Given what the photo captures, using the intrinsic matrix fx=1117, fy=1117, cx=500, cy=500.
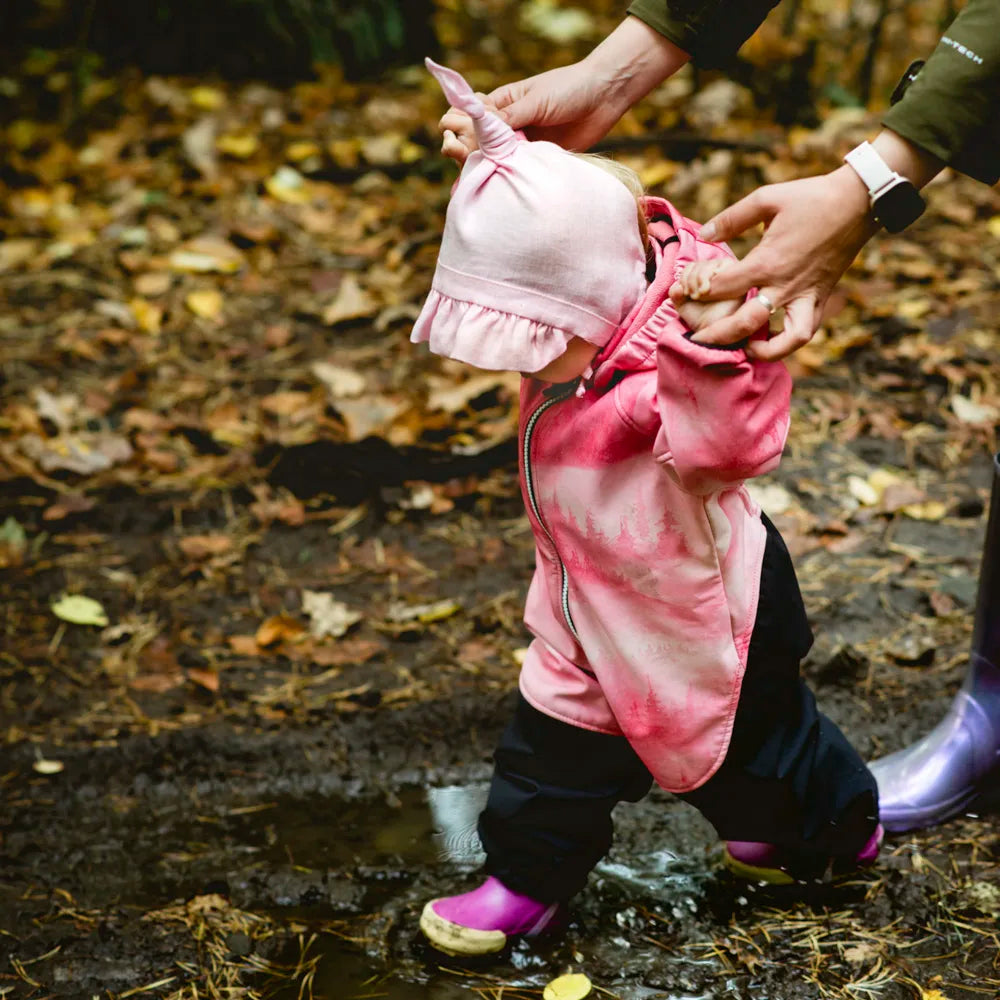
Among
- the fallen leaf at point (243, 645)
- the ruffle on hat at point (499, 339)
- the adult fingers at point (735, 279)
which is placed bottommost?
the fallen leaf at point (243, 645)

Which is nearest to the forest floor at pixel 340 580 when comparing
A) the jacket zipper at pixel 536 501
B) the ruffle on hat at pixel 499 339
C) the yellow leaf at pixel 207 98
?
the yellow leaf at pixel 207 98

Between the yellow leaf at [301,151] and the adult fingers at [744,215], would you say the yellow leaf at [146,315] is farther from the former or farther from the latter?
the adult fingers at [744,215]

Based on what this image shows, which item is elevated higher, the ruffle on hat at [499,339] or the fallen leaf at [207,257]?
the ruffle on hat at [499,339]

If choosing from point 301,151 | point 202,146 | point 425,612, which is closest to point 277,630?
point 425,612

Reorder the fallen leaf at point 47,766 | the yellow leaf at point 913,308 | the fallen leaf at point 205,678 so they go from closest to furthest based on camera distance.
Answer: the fallen leaf at point 47,766
the fallen leaf at point 205,678
the yellow leaf at point 913,308

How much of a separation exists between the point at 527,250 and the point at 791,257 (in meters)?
0.33

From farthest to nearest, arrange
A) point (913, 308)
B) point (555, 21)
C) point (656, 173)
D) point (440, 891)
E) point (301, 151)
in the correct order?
point (555, 21)
point (301, 151)
point (656, 173)
point (913, 308)
point (440, 891)

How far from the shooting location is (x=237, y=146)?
5.12 meters

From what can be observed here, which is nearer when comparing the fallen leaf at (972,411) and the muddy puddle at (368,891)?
the muddy puddle at (368,891)

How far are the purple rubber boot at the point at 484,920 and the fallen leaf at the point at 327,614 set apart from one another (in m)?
1.05

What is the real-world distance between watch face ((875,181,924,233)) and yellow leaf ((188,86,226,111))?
15.5 feet

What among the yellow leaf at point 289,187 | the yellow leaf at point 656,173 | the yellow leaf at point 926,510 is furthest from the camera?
the yellow leaf at point 289,187

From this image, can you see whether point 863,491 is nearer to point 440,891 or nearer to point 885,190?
point 440,891

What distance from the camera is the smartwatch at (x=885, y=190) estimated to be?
4.51ft
